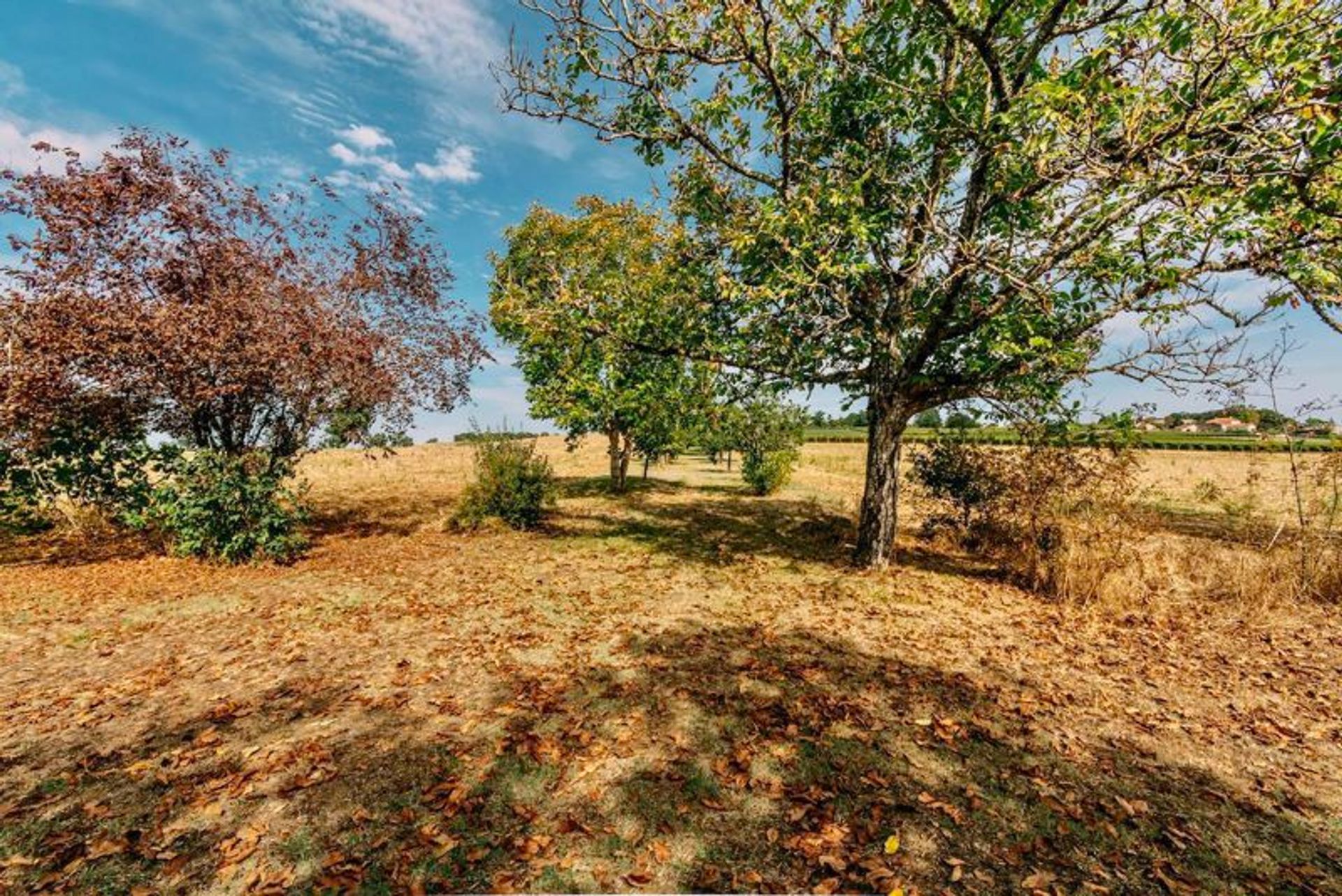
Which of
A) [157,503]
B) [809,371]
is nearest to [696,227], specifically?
[809,371]

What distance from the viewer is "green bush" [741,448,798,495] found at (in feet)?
77.9

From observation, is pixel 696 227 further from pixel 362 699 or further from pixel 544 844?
pixel 544 844

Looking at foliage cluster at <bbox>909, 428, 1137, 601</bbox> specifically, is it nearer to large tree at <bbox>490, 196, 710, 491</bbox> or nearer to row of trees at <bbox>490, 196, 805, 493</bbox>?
row of trees at <bbox>490, 196, 805, 493</bbox>

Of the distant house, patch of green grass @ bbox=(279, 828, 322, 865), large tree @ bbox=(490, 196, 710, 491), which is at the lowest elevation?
patch of green grass @ bbox=(279, 828, 322, 865)

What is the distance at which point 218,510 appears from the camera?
10734 millimetres

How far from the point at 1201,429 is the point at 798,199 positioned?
8024mm

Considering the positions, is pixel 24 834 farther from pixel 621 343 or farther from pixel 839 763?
pixel 621 343

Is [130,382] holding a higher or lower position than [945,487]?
higher

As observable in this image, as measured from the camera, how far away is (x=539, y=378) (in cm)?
Answer: 2206

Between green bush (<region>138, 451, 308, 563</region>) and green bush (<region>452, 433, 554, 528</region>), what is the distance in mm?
4418

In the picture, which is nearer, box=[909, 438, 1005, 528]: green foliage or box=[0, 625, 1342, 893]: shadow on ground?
box=[0, 625, 1342, 893]: shadow on ground

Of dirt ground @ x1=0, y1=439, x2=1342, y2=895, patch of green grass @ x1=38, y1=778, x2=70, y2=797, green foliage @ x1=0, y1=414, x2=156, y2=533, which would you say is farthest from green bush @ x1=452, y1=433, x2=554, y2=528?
patch of green grass @ x1=38, y1=778, x2=70, y2=797

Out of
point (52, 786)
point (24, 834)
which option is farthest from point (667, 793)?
point (52, 786)

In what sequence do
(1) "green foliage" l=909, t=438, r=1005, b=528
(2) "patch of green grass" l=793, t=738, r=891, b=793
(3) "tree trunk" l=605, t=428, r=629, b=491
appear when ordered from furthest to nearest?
(3) "tree trunk" l=605, t=428, r=629, b=491 < (1) "green foliage" l=909, t=438, r=1005, b=528 < (2) "patch of green grass" l=793, t=738, r=891, b=793
